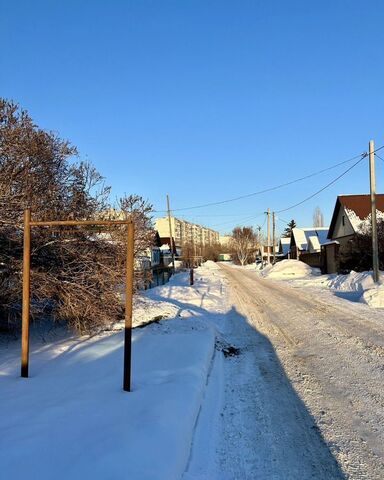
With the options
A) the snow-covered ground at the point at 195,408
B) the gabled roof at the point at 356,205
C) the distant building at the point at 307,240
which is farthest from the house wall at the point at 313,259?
the snow-covered ground at the point at 195,408

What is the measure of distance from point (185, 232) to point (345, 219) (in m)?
120

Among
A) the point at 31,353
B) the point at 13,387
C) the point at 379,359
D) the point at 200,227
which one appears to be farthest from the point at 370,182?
the point at 200,227

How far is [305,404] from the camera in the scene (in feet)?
17.2

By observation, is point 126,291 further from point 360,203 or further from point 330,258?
point 360,203

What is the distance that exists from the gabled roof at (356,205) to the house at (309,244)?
647 centimetres

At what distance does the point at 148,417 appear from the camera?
14.0 feet

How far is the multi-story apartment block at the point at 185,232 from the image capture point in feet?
399

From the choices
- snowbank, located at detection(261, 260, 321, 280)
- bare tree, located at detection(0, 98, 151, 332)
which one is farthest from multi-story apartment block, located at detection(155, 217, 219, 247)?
bare tree, located at detection(0, 98, 151, 332)

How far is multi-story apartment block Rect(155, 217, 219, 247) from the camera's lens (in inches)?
4785

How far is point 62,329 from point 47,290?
176cm

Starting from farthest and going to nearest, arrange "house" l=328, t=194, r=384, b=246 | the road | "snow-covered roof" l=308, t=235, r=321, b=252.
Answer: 1. "snow-covered roof" l=308, t=235, r=321, b=252
2. "house" l=328, t=194, r=384, b=246
3. the road

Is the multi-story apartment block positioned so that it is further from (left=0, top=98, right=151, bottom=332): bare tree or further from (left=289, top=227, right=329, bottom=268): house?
(left=0, top=98, right=151, bottom=332): bare tree

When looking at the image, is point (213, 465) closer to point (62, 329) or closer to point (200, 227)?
point (62, 329)

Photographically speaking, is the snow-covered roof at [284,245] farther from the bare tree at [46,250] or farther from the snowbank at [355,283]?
the bare tree at [46,250]
